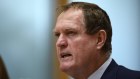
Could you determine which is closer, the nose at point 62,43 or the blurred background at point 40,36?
the nose at point 62,43

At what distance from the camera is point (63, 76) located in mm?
3023

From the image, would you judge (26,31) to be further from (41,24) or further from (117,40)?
(117,40)

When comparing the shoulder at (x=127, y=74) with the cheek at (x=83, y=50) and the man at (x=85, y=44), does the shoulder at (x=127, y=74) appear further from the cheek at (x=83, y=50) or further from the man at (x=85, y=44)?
the cheek at (x=83, y=50)

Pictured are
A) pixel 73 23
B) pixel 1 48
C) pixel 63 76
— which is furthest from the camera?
pixel 63 76

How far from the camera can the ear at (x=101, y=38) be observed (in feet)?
5.52

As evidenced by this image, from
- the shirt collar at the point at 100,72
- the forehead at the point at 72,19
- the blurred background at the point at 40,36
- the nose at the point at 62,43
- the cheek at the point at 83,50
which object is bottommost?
the blurred background at the point at 40,36

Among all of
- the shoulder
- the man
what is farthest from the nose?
the shoulder

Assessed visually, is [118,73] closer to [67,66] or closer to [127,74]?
[127,74]

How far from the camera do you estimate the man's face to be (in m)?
1.61

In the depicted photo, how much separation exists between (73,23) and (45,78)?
4.75 ft

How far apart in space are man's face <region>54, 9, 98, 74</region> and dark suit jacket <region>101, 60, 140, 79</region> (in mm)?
103

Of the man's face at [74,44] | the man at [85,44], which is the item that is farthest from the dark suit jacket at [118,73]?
the man's face at [74,44]

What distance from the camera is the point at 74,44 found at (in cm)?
162

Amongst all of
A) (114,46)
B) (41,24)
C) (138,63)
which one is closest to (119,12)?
(114,46)
